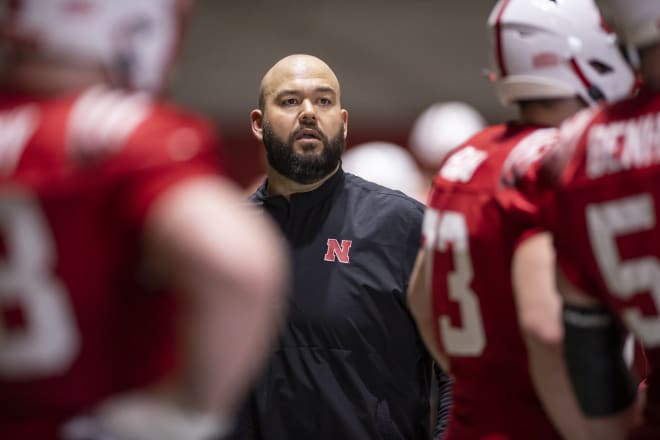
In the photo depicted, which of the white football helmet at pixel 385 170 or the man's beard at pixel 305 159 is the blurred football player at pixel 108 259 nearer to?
the man's beard at pixel 305 159

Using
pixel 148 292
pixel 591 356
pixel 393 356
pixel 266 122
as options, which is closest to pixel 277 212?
pixel 266 122

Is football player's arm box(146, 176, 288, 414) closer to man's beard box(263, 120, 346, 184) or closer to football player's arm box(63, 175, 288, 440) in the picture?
football player's arm box(63, 175, 288, 440)

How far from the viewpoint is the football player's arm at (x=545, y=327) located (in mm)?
2432

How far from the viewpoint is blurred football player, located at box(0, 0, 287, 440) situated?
1.74m

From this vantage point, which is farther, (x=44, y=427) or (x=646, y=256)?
(x=646, y=256)

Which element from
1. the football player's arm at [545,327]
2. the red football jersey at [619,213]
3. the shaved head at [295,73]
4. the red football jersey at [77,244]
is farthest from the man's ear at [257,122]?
the red football jersey at [77,244]

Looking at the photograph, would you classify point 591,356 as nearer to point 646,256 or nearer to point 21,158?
point 646,256

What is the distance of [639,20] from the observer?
226cm

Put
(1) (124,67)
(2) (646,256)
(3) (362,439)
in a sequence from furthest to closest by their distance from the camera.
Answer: (3) (362,439), (2) (646,256), (1) (124,67)

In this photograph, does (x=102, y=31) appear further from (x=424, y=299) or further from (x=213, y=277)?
(x=424, y=299)

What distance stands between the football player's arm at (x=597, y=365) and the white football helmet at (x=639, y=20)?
1.80ft

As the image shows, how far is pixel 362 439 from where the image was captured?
3.61 meters

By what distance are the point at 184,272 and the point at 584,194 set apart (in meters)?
0.95

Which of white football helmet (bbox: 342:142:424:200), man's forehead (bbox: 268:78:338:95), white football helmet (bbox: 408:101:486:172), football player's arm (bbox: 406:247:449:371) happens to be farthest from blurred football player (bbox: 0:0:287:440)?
white football helmet (bbox: 342:142:424:200)
